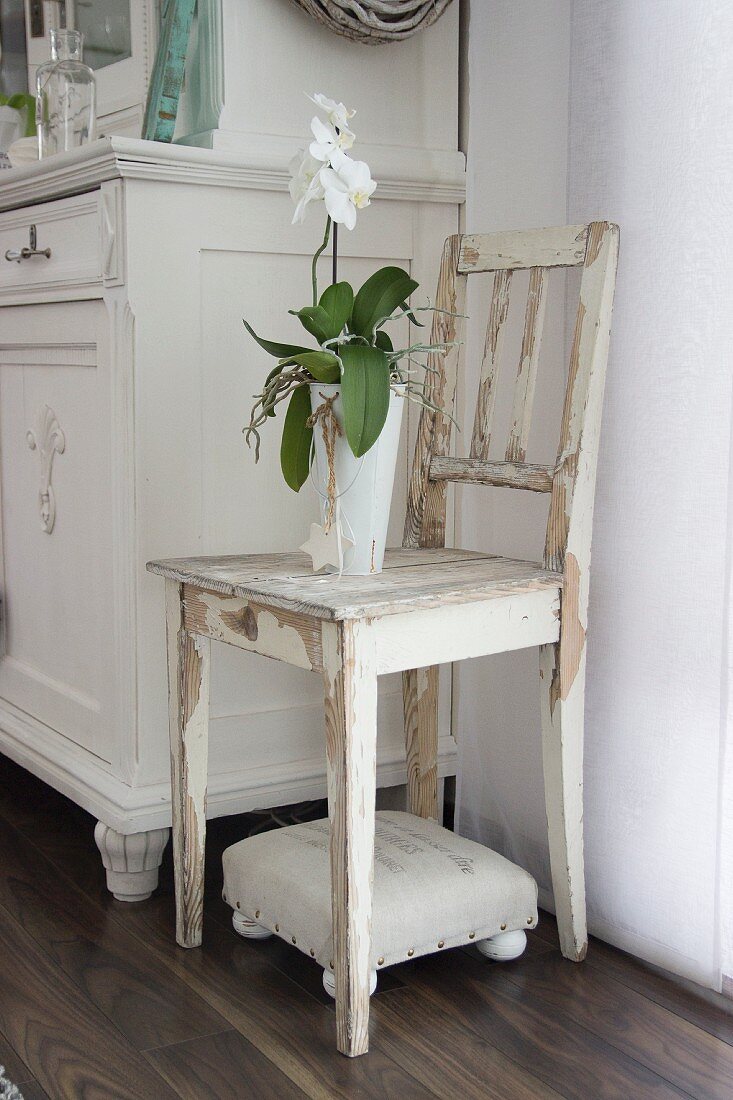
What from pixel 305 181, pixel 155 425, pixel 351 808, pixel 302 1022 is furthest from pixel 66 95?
pixel 302 1022

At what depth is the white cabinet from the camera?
60.2 inches

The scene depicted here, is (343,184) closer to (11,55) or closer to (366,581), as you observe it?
(366,581)

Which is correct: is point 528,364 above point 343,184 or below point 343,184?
below

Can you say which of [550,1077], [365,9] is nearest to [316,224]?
[365,9]

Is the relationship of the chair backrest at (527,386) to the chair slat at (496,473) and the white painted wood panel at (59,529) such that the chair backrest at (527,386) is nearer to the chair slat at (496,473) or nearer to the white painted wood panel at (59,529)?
the chair slat at (496,473)

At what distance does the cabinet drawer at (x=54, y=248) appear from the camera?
1570mm

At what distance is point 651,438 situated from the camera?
1395 millimetres

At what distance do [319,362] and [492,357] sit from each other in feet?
0.99

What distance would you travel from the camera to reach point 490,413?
4.87 feet

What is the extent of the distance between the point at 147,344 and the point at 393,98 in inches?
20.6

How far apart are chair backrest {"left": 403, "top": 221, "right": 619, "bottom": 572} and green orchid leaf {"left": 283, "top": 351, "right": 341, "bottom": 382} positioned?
194mm

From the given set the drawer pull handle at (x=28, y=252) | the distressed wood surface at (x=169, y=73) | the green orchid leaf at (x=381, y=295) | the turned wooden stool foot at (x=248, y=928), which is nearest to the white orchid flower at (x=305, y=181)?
the green orchid leaf at (x=381, y=295)

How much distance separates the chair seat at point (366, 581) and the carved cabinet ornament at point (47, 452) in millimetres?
429

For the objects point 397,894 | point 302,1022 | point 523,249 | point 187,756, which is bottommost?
point 302,1022
